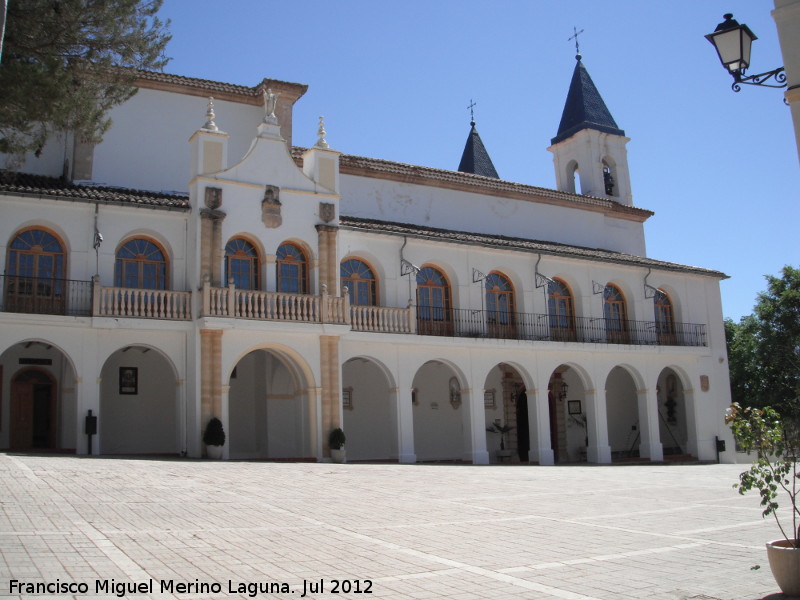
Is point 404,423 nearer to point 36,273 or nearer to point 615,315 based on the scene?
point 615,315

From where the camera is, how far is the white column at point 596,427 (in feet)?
90.1

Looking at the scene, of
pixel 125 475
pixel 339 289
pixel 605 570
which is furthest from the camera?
pixel 339 289

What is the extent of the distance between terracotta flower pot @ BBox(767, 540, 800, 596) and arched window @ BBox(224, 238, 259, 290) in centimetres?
1654

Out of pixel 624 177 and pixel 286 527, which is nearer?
pixel 286 527

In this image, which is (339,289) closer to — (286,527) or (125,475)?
(125,475)

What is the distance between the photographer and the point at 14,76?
12.5 meters

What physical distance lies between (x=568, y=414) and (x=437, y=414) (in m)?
6.05

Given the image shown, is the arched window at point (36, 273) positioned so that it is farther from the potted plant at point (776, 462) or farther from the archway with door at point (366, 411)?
the potted plant at point (776, 462)

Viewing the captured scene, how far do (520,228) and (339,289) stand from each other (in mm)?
10788

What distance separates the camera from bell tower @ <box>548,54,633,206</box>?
114 ft

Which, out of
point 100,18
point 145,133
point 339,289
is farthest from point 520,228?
point 100,18

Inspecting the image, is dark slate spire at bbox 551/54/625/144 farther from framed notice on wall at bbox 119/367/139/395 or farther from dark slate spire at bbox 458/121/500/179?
framed notice on wall at bbox 119/367/139/395

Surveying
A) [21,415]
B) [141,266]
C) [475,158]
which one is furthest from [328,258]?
[475,158]

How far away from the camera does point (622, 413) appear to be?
3155 cm
